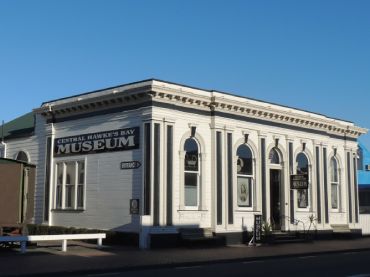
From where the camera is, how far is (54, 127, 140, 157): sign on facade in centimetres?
2205

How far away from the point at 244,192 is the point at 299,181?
119 inches

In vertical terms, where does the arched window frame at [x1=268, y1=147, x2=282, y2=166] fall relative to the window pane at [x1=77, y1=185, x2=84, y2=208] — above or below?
above

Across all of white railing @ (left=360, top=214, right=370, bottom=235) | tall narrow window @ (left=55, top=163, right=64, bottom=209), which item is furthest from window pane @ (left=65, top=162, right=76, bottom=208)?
white railing @ (left=360, top=214, right=370, bottom=235)

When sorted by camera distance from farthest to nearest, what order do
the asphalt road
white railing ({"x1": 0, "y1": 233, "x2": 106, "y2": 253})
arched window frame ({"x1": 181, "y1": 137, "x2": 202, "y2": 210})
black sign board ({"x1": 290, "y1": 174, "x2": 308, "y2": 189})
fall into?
1. black sign board ({"x1": 290, "y1": 174, "x2": 308, "y2": 189})
2. arched window frame ({"x1": 181, "y1": 137, "x2": 202, "y2": 210})
3. white railing ({"x1": 0, "y1": 233, "x2": 106, "y2": 253})
4. the asphalt road

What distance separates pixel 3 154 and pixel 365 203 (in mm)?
48072

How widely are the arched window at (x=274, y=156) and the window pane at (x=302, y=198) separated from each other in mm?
2083

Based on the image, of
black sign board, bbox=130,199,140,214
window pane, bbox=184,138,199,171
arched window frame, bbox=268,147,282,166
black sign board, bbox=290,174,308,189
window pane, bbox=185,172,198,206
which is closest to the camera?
black sign board, bbox=130,199,140,214

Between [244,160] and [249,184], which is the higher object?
[244,160]

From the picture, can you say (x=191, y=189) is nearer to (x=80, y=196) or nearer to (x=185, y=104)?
(x=185, y=104)

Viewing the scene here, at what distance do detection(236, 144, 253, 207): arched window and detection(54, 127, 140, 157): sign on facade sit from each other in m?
5.05

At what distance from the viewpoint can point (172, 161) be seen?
21.7 meters

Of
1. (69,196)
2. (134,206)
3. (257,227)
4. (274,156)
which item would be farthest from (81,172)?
(274,156)

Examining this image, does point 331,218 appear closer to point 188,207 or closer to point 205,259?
point 188,207

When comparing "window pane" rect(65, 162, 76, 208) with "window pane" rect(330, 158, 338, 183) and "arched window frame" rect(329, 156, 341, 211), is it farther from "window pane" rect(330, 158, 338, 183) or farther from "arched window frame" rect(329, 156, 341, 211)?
"window pane" rect(330, 158, 338, 183)
